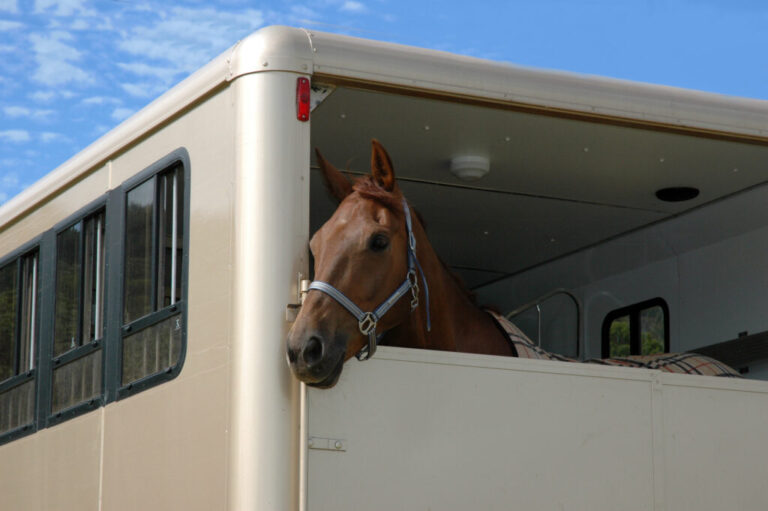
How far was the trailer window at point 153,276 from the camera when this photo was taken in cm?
496

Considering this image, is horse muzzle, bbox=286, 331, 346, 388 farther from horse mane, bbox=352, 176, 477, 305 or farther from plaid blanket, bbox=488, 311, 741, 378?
plaid blanket, bbox=488, 311, 741, 378

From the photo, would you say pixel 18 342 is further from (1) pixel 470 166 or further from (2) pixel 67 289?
(1) pixel 470 166

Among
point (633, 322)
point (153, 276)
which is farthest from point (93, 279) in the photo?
point (633, 322)

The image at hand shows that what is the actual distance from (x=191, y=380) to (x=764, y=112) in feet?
9.22

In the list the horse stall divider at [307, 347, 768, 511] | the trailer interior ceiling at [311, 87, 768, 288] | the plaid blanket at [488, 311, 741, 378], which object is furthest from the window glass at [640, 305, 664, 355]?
the horse stall divider at [307, 347, 768, 511]

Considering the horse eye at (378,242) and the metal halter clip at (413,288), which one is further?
the metal halter clip at (413,288)

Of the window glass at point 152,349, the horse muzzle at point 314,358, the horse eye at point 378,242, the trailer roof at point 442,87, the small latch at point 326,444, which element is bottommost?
the small latch at point 326,444

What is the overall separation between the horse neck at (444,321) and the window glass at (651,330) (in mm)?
1925

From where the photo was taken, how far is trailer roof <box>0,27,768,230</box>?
4.66 meters

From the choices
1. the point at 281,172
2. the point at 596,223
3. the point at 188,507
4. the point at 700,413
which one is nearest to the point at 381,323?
the point at 281,172

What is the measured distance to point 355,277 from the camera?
15.1ft

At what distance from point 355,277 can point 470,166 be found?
170cm

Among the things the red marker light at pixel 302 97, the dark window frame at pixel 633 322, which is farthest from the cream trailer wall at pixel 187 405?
the dark window frame at pixel 633 322

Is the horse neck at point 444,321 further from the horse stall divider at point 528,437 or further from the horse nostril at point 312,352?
the horse nostril at point 312,352
